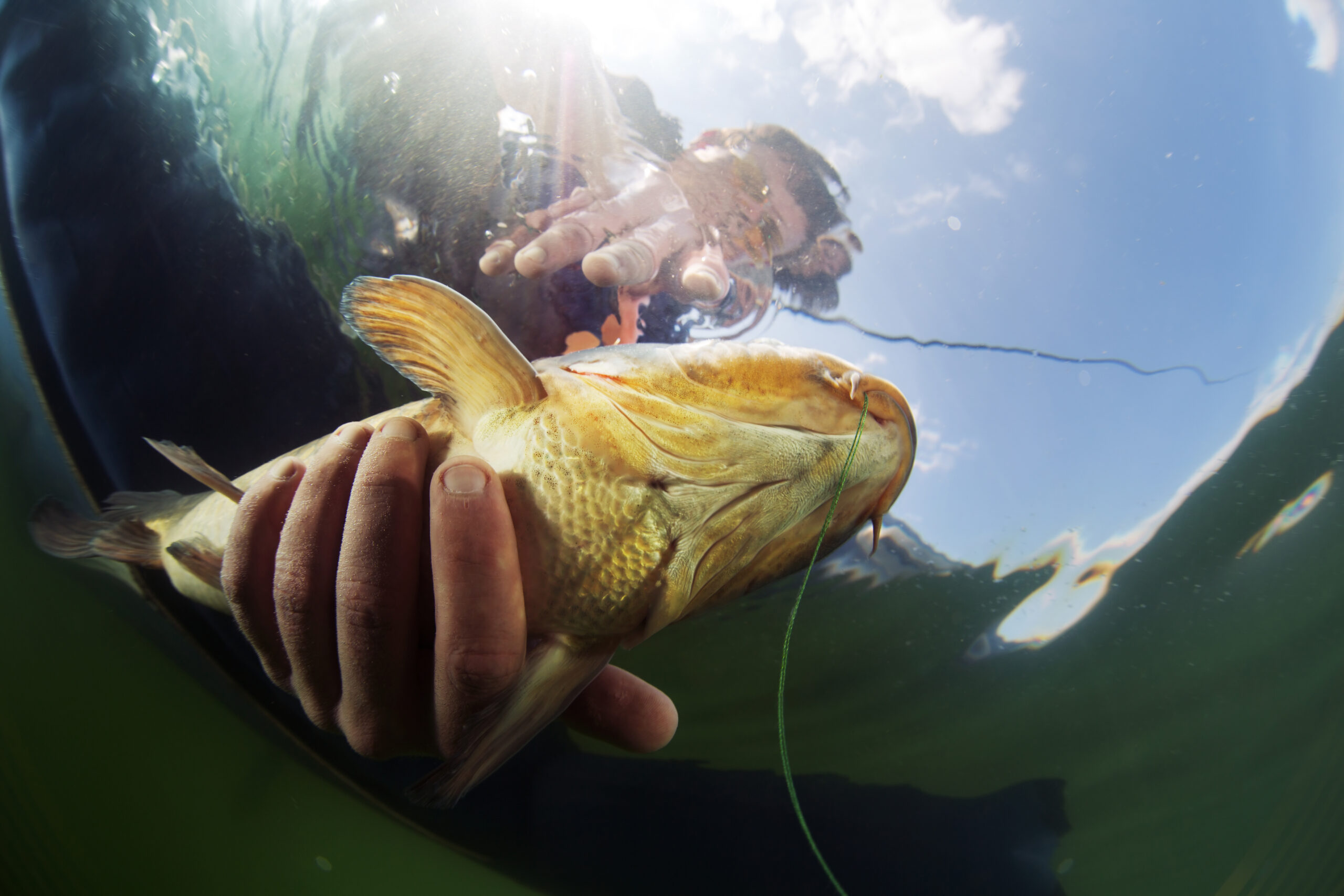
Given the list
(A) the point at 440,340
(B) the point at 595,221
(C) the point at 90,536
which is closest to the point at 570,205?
(B) the point at 595,221

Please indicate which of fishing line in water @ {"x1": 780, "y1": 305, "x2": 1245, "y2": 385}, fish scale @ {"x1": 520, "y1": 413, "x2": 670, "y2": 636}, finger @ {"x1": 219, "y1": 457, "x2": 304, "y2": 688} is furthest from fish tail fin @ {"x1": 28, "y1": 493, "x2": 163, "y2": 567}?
fishing line in water @ {"x1": 780, "y1": 305, "x2": 1245, "y2": 385}

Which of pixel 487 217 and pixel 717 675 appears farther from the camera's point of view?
pixel 717 675

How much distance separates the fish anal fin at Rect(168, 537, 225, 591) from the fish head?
0.79 m

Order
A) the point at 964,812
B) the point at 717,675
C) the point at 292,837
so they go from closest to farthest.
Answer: the point at 292,837
the point at 964,812
the point at 717,675

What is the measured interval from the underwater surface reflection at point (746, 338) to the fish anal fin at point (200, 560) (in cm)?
62

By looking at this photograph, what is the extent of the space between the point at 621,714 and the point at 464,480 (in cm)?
81

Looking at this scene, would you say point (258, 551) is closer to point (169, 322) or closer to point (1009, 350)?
point (169, 322)

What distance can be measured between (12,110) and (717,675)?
3.14 m

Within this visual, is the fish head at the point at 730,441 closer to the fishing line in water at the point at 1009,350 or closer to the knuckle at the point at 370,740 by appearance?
the knuckle at the point at 370,740

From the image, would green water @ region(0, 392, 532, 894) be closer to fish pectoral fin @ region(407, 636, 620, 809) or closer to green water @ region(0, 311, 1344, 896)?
green water @ region(0, 311, 1344, 896)

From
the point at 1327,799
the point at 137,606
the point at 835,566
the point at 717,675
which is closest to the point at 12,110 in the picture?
the point at 137,606

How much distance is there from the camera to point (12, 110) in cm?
116

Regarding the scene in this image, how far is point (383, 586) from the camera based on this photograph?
629 mm

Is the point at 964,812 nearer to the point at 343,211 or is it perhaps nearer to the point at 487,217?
the point at 487,217
